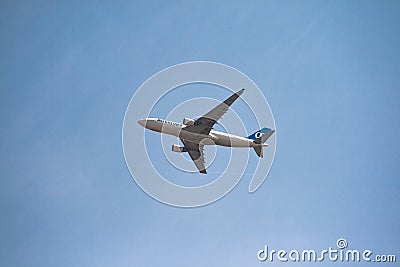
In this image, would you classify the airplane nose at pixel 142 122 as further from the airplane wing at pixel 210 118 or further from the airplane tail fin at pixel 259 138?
the airplane tail fin at pixel 259 138

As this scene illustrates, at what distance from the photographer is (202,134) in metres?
17.2

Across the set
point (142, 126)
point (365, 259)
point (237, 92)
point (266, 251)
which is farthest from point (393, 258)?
point (142, 126)

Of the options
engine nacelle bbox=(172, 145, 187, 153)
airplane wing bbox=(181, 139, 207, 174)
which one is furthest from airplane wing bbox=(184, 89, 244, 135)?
airplane wing bbox=(181, 139, 207, 174)

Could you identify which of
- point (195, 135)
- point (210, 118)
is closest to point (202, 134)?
point (195, 135)

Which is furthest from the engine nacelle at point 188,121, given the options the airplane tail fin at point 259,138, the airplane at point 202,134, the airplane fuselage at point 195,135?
the airplane tail fin at point 259,138

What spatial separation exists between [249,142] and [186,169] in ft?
6.96

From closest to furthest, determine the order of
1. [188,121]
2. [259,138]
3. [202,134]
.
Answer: [188,121], [259,138], [202,134]

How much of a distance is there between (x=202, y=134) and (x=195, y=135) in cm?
23

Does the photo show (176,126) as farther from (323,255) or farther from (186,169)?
(323,255)

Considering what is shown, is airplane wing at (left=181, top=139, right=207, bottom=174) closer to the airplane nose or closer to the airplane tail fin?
the airplane tail fin

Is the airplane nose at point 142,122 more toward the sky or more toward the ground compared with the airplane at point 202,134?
more toward the ground

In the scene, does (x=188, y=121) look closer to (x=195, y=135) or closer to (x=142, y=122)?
(x=195, y=135)

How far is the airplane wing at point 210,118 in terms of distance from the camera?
14916mm

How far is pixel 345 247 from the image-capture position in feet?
41.3
